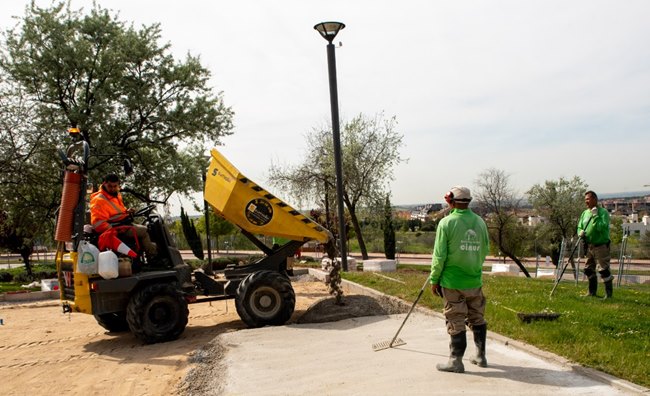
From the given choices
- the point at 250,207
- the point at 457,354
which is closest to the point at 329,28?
the point at 250,207

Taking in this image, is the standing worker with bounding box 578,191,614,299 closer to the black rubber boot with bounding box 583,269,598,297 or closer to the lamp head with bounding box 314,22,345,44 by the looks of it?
the black rubber boot with bounding box 583,269,598,297

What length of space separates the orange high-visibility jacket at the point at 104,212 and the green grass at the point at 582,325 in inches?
200

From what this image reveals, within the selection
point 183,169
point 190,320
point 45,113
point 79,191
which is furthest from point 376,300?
point 45,113

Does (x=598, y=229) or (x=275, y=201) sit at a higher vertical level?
(x=275, y=201)

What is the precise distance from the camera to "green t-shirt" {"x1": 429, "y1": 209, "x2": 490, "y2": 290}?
18.2ft

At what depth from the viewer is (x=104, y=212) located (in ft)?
28.1

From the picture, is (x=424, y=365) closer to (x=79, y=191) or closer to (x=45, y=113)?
(x=79, y=191)

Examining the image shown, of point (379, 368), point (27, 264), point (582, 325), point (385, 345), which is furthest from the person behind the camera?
point (27, 264)

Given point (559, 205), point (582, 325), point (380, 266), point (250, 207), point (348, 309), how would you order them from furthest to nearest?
point (559, 205) < point (380, 266) < point (250, 207) < point (348, 309) < point (582, 325)

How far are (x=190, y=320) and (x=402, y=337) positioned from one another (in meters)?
4.99

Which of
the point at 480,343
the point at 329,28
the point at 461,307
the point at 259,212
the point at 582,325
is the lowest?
the point at 582,325

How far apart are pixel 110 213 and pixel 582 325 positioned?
687 cm

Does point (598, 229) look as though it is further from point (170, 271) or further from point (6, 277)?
point (6, 277)

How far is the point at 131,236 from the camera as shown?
8.86m
